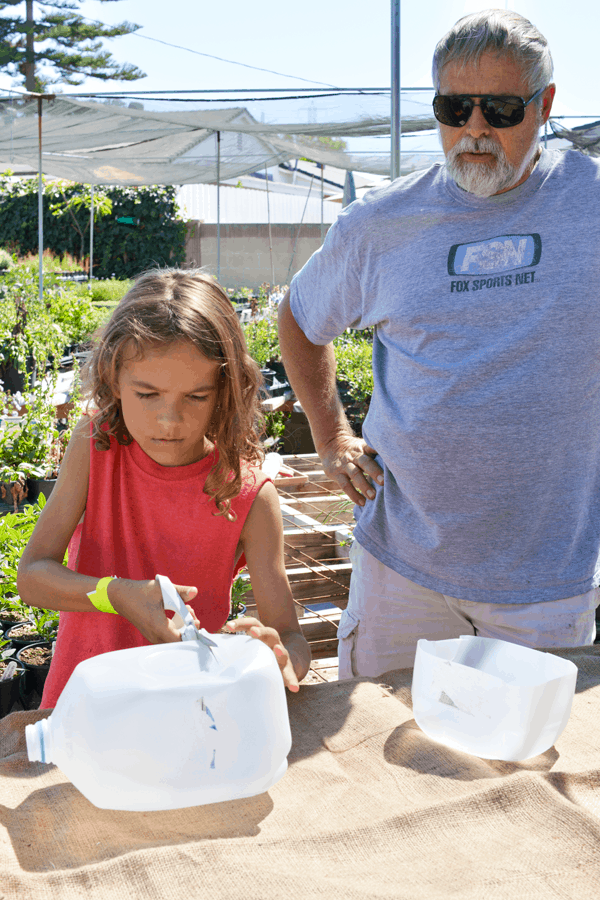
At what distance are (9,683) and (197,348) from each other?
1451 millimetres

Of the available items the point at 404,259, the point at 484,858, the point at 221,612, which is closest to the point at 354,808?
the point at 484,858

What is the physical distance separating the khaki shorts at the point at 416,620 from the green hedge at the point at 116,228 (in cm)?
1700

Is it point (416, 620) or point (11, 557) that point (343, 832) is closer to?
point (416, 620)

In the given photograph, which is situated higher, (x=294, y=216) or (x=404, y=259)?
(x=294, y=216)

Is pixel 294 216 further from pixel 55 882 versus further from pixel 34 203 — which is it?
→ pixel 55 882

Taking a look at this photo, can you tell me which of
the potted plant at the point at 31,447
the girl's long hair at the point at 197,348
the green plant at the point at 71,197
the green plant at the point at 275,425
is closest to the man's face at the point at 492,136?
the girl's long hair at the point at 197,348

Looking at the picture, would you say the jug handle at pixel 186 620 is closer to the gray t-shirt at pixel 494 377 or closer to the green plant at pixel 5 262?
the gray t-shirt at pixel 494 377

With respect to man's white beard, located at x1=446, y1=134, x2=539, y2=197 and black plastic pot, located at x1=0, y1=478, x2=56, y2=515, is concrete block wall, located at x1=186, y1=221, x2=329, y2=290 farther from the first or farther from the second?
man's white beard, located at x1=446, y1=134, x2=539, y2=197

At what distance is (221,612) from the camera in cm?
135

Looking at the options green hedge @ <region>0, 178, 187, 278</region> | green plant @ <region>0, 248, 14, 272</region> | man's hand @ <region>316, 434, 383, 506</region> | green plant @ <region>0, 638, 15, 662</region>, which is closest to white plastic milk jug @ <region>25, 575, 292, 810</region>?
man's hand @ <region>316, 434, 383, 506</region>

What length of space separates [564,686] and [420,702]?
0.18 metres

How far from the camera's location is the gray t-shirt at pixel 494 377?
137 cm

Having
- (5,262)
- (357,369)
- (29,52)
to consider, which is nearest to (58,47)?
(29,52)

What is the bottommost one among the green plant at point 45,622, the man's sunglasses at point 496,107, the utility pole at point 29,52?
the green plant at point 45,622
